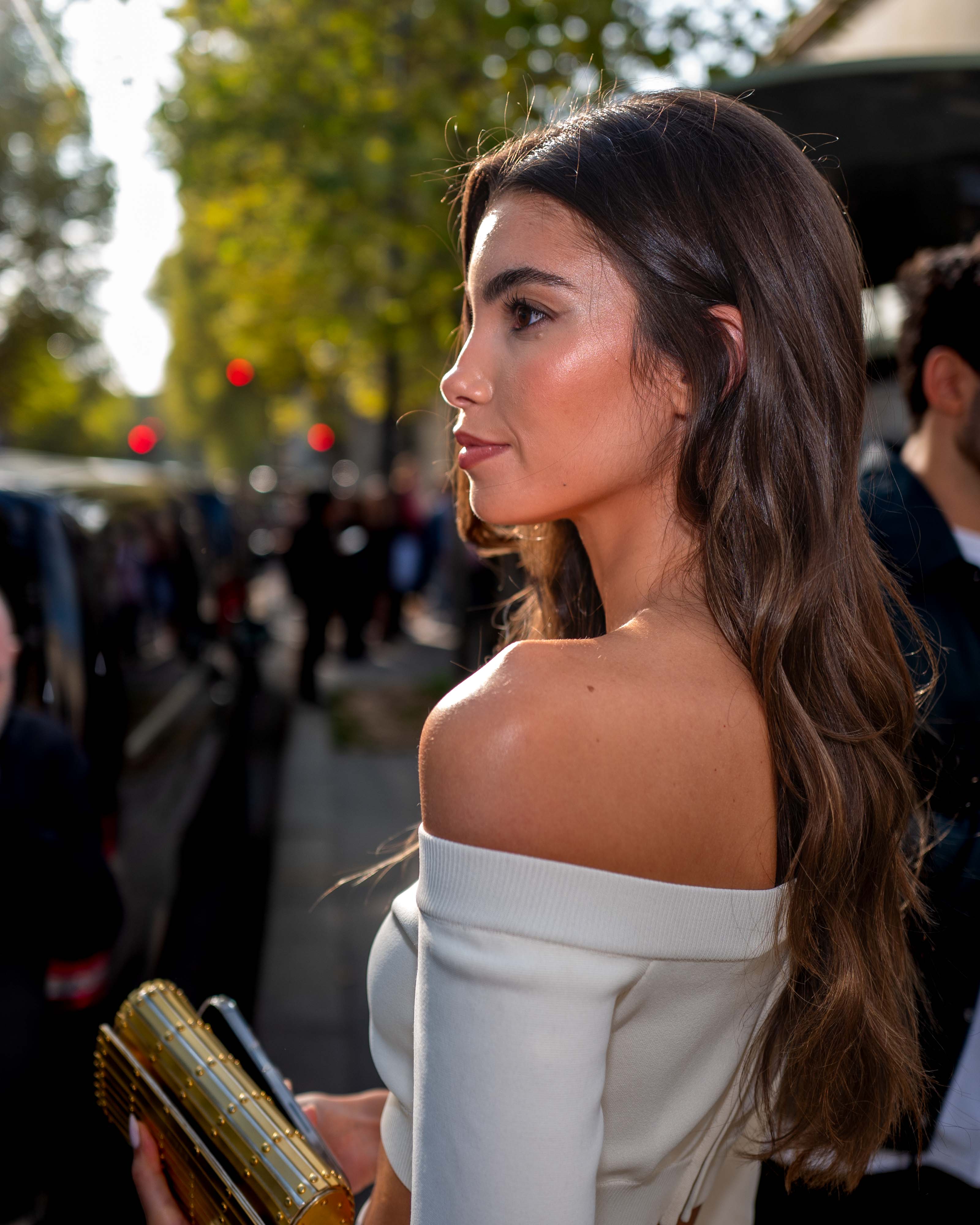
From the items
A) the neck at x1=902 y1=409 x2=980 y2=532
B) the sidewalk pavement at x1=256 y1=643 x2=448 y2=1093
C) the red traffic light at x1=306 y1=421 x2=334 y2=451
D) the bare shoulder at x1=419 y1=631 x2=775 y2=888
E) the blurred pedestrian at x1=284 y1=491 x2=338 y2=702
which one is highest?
the red traffic light at x1=306 y1=421 x2=334 y2=451

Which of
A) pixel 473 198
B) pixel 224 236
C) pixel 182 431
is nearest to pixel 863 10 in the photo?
pixel 224 236

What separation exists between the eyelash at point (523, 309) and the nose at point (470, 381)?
60mm

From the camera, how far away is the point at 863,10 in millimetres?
11102

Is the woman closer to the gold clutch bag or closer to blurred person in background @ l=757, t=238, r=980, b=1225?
the gold clutch bag

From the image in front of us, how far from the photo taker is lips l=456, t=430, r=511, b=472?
1.30m

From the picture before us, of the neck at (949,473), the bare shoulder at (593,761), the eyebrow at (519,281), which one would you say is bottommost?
the bare shoulder at (593,761)

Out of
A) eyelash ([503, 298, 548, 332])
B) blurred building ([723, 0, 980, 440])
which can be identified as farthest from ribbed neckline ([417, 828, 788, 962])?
blurred building ([723, 0, 980, 440])

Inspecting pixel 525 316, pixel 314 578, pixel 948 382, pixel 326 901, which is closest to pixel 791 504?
pixel 525 316

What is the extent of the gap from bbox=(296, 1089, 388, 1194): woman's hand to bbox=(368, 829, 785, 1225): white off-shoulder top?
460 millimetres

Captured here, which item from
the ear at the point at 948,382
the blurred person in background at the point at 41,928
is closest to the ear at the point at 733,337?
the ear at the point at 948,382

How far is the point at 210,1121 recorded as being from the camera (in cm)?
132

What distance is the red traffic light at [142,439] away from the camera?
63.4ft

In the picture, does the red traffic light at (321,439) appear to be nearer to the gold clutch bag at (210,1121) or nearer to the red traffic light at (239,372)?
the red traffic light at (239,372)

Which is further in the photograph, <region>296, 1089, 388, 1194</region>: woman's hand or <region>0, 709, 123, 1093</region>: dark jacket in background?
<region>0, 709, 123, 1093</region>: dark jacket in background
